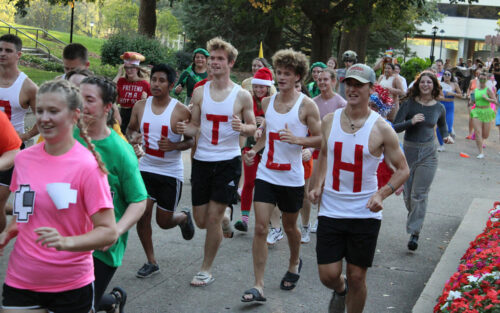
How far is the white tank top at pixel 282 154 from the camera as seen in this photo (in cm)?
625

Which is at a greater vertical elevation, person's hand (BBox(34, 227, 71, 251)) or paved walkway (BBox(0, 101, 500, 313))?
person's hand (BBox(34, 227, 71, 251))

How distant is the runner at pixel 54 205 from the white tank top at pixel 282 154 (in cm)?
305

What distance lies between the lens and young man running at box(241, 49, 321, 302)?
621 cm

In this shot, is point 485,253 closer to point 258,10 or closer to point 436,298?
point 436,298

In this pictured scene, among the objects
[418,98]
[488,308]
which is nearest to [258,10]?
[418,98]

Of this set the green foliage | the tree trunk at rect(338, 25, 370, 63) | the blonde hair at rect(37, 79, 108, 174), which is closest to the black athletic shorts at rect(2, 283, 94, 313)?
the blonde hair at rect(37, 79, 108, 174)

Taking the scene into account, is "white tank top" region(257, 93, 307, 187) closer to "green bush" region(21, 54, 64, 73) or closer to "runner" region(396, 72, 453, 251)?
"runner" region(396, 72, 453, 251)

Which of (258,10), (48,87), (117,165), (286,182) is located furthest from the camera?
(258,10)

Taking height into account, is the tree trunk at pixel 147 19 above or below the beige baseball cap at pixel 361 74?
above

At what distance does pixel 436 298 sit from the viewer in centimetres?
579

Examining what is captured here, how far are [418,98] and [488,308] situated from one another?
425 centimetres

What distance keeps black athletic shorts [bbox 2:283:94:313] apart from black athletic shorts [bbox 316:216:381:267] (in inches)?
81.7

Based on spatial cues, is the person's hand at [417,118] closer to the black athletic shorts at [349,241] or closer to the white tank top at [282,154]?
the white tank top at [282,154]

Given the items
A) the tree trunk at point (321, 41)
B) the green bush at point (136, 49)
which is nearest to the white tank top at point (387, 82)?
the green bush at point (136, 49)
